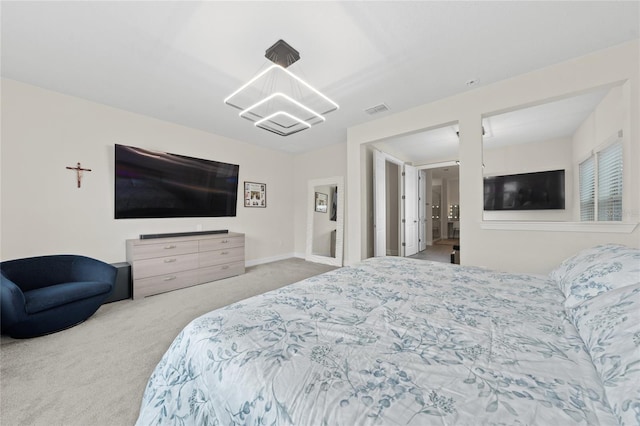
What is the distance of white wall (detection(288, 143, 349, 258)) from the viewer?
5066mm

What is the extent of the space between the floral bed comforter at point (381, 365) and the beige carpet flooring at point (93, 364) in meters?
0.78

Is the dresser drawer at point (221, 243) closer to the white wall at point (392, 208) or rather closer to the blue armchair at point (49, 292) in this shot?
the blue armchair at point (49, 292)

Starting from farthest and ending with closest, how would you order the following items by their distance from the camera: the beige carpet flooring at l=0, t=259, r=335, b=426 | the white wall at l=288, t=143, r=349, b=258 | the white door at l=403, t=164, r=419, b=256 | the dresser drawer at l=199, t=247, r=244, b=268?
1. the white door at l=403, t=164, r=419, b=256
2. the white wall at l=288, t=143, r=349, b=258
3. the dresser drawer at l=199, t=247, r=244, b=268
4. the beige carpet flooring at l=0, t=259, r=335, b=426

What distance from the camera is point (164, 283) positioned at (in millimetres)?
3262

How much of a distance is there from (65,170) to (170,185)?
1148mm

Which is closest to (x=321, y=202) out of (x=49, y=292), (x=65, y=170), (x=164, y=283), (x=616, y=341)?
(x=164, y=283)

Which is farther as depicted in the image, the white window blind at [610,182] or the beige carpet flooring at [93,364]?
the white window blind at [610,182]

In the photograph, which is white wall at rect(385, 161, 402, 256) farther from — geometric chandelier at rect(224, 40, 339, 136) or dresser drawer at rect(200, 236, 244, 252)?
dresser drawer at rect(200, 236, 244, 252)

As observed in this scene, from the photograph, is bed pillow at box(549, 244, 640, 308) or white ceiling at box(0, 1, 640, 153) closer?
bed pillow at box(549, 244, 640, 308)

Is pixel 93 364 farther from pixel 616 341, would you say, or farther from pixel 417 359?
pixel 616 341

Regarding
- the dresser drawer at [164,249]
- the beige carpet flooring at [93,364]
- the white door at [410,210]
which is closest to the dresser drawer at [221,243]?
the dresser drawer at [164,249]

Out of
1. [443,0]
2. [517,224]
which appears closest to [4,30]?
[443,0]

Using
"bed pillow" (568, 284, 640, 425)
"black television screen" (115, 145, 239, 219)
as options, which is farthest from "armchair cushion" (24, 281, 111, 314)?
"bed pillow" (568, 284, 640, 425)

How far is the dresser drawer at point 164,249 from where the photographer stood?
3062mm
